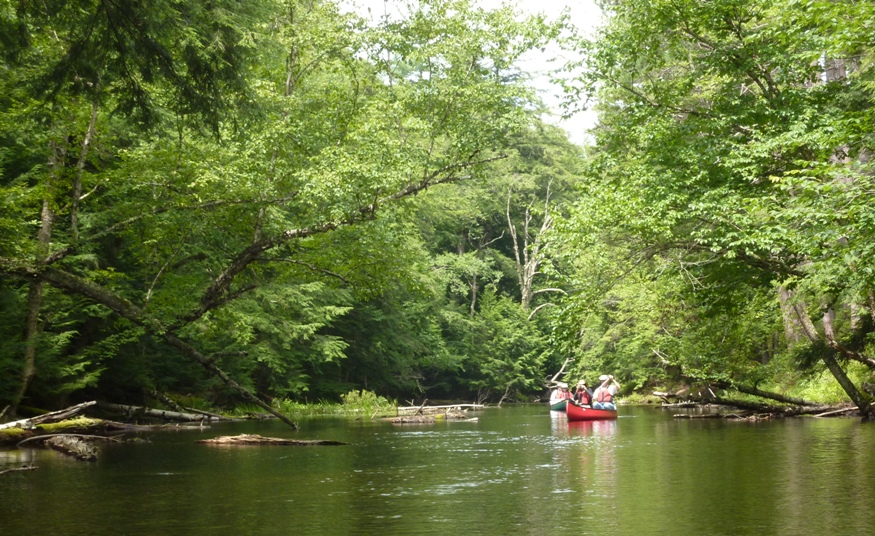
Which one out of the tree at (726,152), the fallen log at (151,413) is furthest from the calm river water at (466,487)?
the fallen log at (151,413)

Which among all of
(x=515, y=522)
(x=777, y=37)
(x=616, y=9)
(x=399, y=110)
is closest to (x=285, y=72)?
(x=399, y=110)

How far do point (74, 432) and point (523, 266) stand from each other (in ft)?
151

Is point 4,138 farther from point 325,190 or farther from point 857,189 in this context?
point 857,189

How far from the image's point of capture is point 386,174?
20.4 meters

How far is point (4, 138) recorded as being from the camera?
19531mm

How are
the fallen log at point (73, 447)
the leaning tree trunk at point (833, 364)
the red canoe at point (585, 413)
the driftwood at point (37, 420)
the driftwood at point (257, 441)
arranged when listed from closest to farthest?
the fallen log at point (73, 447), the driftwood at point (37, 420), the driftwood at point (257, 441), the leaning tree trunk at point (833, 364), the red canoe at point (585, 413)

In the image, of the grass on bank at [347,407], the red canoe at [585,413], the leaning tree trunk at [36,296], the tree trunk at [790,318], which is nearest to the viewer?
the leaning tree trunk at [36,296]

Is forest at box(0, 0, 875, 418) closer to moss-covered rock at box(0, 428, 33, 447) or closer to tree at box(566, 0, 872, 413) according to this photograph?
tree at box(566, 0, 872, 413)

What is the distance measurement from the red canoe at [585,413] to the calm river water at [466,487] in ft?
31.8

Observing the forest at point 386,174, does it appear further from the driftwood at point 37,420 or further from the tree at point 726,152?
the driftwood at point 37,420

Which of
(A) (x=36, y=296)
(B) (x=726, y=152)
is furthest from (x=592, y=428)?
(A) (x=36, y=296)

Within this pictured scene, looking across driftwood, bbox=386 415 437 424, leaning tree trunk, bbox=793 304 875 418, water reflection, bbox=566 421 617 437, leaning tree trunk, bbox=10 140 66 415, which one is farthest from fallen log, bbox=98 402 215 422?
leaning tree trunk, bbox=793 304 875 418

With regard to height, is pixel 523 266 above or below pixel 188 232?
above

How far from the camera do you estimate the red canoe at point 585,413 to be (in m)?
28.8
